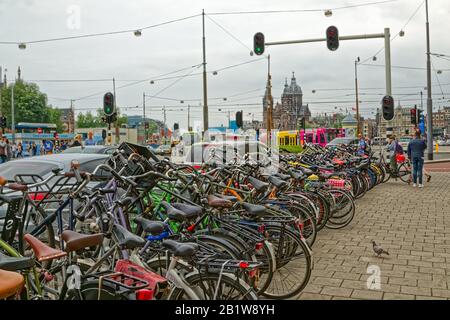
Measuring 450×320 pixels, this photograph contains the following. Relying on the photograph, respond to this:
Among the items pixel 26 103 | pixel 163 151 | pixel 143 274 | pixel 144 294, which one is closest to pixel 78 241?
pixel 143 274

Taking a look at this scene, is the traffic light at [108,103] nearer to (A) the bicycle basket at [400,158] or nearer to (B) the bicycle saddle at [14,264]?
(A) the bicycle basket at [400,158]

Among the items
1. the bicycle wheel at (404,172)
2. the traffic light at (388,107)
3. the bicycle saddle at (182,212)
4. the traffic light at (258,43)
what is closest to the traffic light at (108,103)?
the traffic light at (258,43)

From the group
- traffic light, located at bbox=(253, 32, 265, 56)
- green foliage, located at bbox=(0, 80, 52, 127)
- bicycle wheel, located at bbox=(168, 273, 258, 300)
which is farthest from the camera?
green foliage, located at bbox=(0, 80, 52, 127)

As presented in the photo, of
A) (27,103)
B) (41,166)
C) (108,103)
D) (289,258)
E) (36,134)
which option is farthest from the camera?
(27,103)

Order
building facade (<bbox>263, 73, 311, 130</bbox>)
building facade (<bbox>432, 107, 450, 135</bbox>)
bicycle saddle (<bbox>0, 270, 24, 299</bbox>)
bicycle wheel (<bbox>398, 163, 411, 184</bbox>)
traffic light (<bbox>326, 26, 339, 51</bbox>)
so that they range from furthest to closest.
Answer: building facade (<bbox>432, 107, 450, 135</bbox>), building facade (<bbox>263, 73, 311, 130</bbox>), traffic light (<bbox>326, 26, 339, 51</bbox>), bicycle wheel (<bbox>398, 163, 411, 184</bbox>), bicycle saddle (<bbox>0, 270, 24, 299</bbox>)

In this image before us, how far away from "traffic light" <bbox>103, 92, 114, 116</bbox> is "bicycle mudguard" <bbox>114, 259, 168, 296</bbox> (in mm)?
16213

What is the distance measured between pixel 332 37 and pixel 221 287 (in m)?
14.3

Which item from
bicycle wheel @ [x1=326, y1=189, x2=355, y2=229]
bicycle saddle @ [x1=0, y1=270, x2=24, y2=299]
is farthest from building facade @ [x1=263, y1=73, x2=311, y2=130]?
bicycle saddle @ [x1=0, y1=270, x2=24, y2=299]

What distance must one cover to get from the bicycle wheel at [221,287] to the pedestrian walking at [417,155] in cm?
1145

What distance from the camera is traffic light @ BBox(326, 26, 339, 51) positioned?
51.8 feet

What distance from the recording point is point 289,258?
4355 mm

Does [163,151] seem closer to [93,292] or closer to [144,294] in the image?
[93,292]

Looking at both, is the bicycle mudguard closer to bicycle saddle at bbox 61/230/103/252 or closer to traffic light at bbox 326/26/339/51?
bicycle saddle at bbox 61/230/103/252
